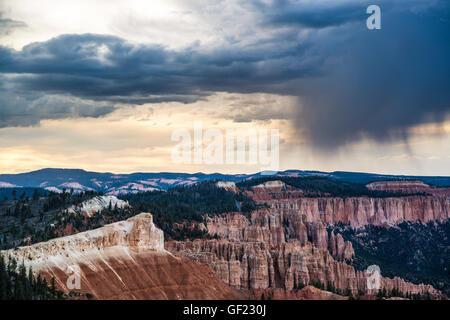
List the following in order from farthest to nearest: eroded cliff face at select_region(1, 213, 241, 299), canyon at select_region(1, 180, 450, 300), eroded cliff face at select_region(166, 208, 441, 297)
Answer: eroded cliff face at select_region(166, 208, 441, 297), canyon at select_region(1, 180, 450, 300), eroded cliff face at select_region(1, 213, 241, 299)

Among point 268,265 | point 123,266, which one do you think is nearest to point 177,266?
point 123,266

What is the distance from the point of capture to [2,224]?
6403 inches

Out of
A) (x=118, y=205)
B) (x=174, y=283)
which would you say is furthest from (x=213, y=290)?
(x=118, y=205)

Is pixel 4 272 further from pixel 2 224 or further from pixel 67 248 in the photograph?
pixel 2 224

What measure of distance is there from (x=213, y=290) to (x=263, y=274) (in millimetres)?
17991

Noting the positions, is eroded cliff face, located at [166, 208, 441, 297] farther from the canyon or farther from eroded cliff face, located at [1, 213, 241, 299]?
eroded cliff face, located at [1, 213, 241, 299]

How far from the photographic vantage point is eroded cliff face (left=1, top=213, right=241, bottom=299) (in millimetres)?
119562

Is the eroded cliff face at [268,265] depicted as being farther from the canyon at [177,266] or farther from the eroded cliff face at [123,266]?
the eroded cliff face at [123,266]

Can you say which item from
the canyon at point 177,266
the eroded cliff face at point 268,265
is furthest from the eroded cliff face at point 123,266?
the eroded cliff face at point 268,265

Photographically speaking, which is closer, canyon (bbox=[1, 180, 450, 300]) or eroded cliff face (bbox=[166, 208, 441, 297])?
canyon (bbox=[1, 180, 450, 300])

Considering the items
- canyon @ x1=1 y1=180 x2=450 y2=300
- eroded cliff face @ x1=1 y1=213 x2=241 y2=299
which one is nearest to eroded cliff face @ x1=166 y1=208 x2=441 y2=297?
canyon @ x1=1 y1=180 x2=450 y2=300

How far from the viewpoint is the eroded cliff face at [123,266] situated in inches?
4707

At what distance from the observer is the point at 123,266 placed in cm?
12938

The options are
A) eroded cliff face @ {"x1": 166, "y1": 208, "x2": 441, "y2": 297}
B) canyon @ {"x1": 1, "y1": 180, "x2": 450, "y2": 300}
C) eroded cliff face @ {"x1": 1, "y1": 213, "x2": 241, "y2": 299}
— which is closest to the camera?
eroded cliff face @ {"x1": 1, "y1": 213, "x2": 241, "y2": 299}
